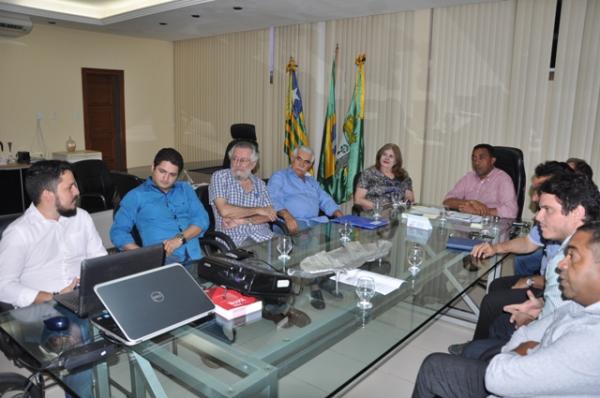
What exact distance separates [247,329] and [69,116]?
692 centimetres

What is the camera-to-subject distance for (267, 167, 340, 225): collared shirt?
3.76 meters

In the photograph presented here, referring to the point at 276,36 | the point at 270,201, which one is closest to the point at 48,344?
the point at 270,201

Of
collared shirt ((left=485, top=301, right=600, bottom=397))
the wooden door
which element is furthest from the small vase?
collared shirt ((left=485, top=301, right=600, bottom=397))

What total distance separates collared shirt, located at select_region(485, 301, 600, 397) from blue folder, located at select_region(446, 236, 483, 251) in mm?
1121

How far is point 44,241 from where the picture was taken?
7.16 feet

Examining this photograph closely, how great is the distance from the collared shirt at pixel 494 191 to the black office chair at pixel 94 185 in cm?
350

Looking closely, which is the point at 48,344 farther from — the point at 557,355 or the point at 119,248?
the point at 557,355

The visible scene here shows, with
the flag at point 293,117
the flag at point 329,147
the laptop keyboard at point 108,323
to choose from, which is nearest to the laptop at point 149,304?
the laptop keyboard at point 108,323

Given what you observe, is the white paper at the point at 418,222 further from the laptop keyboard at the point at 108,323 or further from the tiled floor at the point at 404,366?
the laptop keyboard at the point at 108,323

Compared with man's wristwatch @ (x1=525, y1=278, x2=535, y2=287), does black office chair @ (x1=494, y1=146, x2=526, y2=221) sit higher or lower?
higher

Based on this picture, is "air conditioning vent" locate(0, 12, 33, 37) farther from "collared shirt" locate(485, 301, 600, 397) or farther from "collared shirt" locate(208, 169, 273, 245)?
"collared shirt" locate(485, 301, 600, 397)

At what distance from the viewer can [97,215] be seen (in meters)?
3.24

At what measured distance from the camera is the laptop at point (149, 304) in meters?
1.49

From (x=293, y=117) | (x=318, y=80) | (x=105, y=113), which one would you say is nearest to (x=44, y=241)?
(x=293, y=117)
